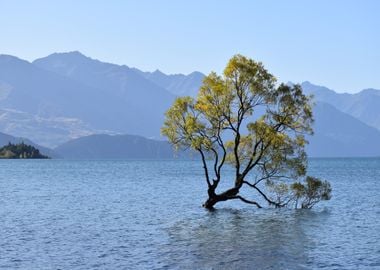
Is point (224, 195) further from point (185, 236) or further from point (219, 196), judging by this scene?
point (185, 236)

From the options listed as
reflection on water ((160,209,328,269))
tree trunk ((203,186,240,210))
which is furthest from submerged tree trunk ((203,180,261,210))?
reflection on water ((160,209,328,269))

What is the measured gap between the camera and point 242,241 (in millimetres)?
51250

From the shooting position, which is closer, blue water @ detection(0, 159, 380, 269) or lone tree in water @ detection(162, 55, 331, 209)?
blue water @ detection(0, 159, 380, 269)

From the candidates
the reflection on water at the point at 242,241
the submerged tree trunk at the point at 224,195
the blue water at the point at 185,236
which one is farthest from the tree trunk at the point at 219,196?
the reflection on water at the point at 242,241

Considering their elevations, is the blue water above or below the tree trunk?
below

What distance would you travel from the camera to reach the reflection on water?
42.2 meters

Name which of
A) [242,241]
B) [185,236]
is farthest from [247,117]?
[242,241]

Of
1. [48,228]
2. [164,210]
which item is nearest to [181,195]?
[164,210]

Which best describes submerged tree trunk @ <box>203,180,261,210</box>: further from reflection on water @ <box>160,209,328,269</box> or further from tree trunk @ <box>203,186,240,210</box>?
reflection on water @ <box>160,209,328,269</box>

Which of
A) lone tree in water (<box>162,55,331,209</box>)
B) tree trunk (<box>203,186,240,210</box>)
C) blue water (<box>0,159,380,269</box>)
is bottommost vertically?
blue water (<box>0,159,380,269</box>)

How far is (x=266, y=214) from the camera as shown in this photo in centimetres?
7219

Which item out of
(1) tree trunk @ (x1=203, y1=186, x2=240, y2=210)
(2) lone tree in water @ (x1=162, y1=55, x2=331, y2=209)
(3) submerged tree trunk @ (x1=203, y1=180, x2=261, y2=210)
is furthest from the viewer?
(1) tree trunk @ (x1=203, y1=186, x2=240, y2=210)

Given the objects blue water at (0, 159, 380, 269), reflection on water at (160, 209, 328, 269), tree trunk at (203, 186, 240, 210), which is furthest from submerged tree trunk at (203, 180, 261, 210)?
reflection on water at (160, 209, 328, 269)

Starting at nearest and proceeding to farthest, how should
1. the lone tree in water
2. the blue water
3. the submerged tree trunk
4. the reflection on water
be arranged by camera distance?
Result: the reflection on water → the blue water → the lone tree in water → the submerged tree trunk
